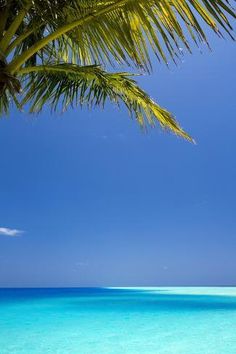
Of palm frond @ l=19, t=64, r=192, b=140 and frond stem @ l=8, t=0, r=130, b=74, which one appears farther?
palm frond @ l=19, t=64, r=192, b=140

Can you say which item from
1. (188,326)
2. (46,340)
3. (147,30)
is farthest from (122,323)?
(147,30)

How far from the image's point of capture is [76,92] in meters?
3.30

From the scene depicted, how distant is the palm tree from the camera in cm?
205

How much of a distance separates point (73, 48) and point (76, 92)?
375 millimetres

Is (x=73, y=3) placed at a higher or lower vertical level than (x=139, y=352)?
higher

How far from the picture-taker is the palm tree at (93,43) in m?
2.05

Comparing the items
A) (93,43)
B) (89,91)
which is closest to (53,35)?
(93,43)

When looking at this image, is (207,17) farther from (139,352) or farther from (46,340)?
(46,340)

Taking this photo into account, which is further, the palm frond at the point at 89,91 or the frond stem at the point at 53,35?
the palm frond at the point at 89,91

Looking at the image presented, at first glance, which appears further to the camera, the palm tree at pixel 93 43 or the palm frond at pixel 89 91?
the palm frond at pixel 89 91

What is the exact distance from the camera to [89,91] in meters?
3.31

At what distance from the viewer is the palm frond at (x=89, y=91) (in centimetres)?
301

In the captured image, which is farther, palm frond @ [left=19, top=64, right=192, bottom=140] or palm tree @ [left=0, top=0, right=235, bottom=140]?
palm frond @ [left=19, top=64, right=192, bottom=140]

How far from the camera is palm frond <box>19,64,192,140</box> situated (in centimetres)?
301
